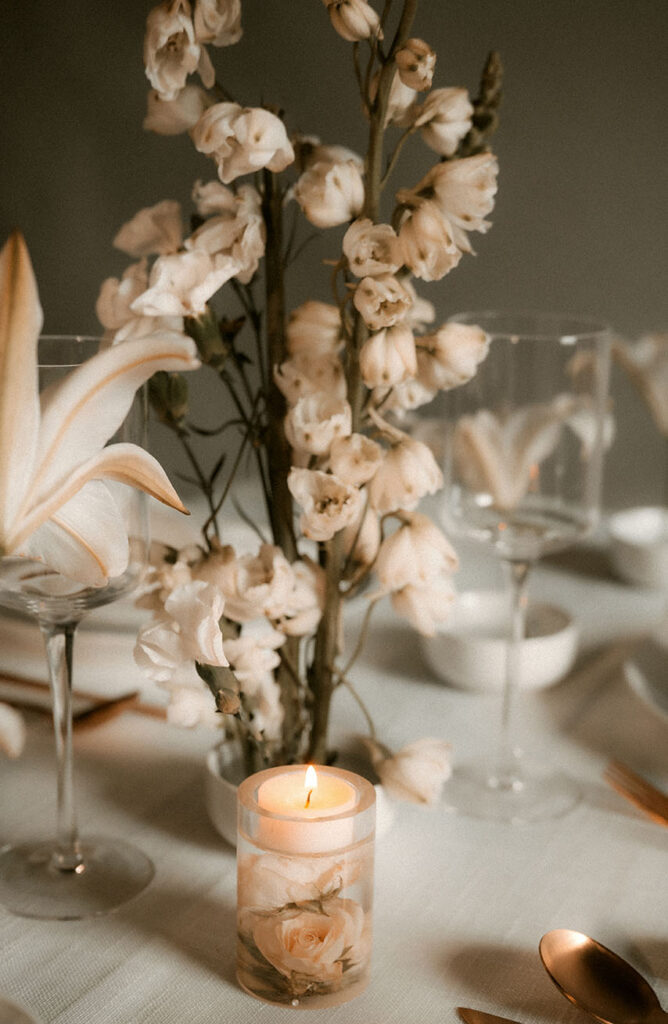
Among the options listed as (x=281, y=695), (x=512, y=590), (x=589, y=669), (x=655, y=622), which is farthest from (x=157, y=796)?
(x=655, y=622)

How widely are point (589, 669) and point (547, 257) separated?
0.51m

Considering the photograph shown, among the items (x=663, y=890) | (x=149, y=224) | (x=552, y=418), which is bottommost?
(x=663, y=890)

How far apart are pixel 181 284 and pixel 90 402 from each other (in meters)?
0.11

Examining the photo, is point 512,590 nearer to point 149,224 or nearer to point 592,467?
point 592,467

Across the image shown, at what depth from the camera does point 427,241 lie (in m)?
0.51

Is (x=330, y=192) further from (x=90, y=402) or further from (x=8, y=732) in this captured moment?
(x=8, y=732)

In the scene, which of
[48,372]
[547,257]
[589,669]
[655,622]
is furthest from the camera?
[547,257]

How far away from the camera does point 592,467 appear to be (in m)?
0.78

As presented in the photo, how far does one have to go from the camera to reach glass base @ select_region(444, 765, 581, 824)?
71 cm

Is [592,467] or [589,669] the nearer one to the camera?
[592,467]

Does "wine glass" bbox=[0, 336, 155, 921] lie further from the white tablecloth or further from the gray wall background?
the gray wall background

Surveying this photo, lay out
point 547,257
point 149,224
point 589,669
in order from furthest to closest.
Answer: point 547,257 < point 589,669 < point 149,224

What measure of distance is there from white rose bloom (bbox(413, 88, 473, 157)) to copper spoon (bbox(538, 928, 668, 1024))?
0.43 metres

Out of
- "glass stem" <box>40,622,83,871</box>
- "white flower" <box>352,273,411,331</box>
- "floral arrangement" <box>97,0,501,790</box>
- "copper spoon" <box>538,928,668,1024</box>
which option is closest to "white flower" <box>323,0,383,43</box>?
"floral arrangement" <box>97,0,501,790</box>
